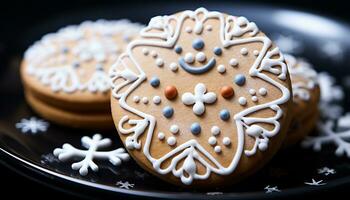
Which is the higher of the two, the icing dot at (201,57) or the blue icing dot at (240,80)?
the icing dot at (201,57)

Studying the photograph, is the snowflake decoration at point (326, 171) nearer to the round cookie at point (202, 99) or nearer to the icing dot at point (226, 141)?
the round cookie at point (202, 99)

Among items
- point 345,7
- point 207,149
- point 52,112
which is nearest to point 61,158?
point 52,112

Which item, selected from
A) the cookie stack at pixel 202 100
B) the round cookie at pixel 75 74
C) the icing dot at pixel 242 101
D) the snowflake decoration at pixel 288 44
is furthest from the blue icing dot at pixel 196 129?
the snowflake decoration at pixel 288 44

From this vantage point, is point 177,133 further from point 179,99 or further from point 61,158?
point 61,158

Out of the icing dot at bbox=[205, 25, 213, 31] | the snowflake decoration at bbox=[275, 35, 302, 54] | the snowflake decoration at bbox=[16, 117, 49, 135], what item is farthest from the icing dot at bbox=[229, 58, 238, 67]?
the snowflake decoration at bbox=[275, 35, 302, 54]

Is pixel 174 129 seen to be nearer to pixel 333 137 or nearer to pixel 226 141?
pixel 226 141

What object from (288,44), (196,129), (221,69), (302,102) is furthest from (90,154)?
(288,44)

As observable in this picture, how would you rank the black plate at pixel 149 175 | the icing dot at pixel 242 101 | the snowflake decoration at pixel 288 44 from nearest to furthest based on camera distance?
the black plate at pixel 149 175 < the icing dot at pixel 242 101 < the snowflake decoration at pixel 288 44

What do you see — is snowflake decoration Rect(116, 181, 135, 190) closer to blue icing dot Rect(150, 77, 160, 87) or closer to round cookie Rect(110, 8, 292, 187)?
round cookie Rect(110, 8, 292, 187)

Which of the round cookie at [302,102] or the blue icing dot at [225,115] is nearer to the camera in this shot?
the blue icing dot at [225,115]
